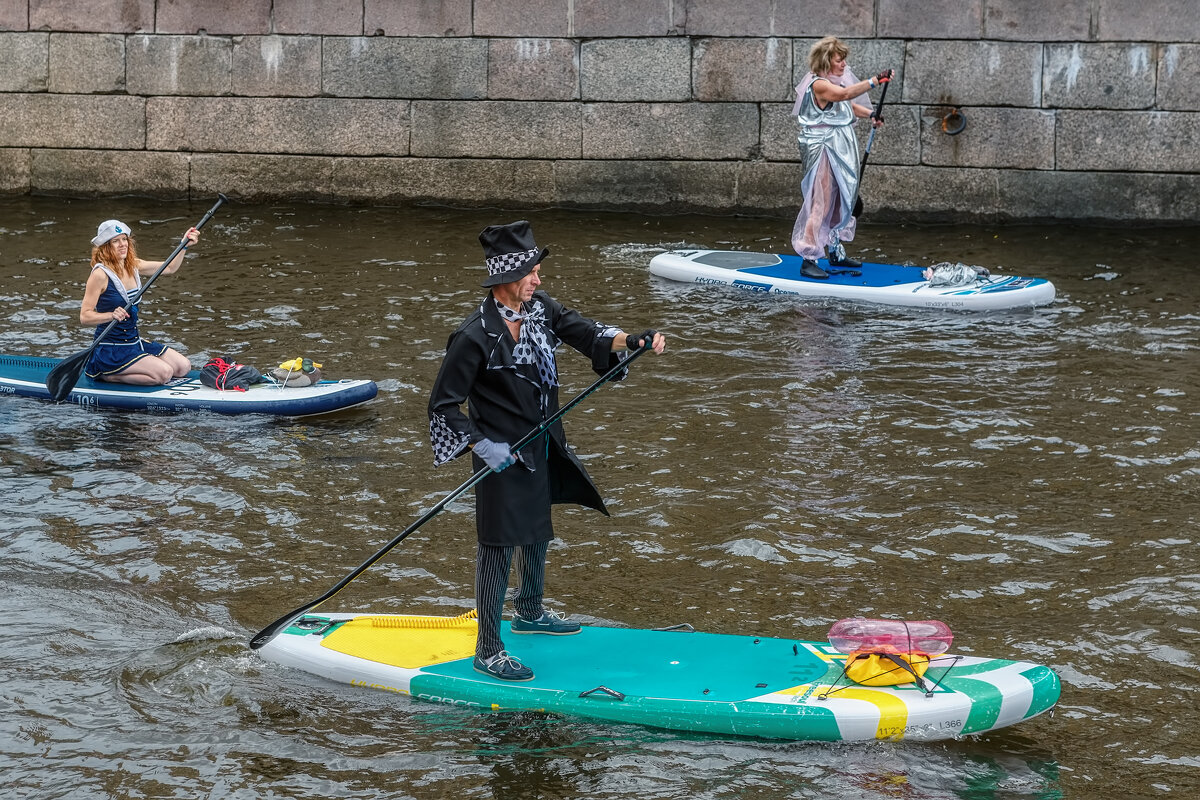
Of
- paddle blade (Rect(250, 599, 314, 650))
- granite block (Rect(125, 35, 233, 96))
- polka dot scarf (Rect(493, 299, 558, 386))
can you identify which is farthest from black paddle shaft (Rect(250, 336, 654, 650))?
granite block (Rect(125, 35, 233, 96))

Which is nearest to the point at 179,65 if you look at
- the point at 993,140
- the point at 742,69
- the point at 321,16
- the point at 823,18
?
the point at 321,16

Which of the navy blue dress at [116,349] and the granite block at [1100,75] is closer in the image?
the navy blue dress at [116,349]

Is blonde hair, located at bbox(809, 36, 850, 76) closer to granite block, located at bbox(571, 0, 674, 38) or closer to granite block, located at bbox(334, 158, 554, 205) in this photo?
granite block, located at bbox(571, 0, 674, 38)

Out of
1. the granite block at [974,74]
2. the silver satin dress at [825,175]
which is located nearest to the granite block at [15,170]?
the silver satin dress at [825,175]

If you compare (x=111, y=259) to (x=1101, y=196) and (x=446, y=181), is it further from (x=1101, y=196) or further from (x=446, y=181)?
(x=1101, y=196)

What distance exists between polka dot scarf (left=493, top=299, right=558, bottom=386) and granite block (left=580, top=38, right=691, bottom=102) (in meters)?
8.96

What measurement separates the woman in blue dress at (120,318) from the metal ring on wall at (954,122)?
740 centimetres

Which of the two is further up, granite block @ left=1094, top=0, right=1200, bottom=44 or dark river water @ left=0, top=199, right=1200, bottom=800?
granite block @ left=1094, top=0, right=1200, bottom=44

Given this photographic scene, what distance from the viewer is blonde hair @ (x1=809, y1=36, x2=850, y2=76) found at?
33.7 ft

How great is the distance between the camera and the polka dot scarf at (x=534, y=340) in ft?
15.7

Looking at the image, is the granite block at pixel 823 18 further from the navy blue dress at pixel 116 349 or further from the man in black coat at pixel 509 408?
the man in black coat at pixel 509 408

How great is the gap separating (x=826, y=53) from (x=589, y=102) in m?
3.75

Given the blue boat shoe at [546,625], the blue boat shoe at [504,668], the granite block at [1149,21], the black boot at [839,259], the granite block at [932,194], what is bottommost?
the blue boat shoe at [504,668]

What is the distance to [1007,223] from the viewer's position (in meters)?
13.1
